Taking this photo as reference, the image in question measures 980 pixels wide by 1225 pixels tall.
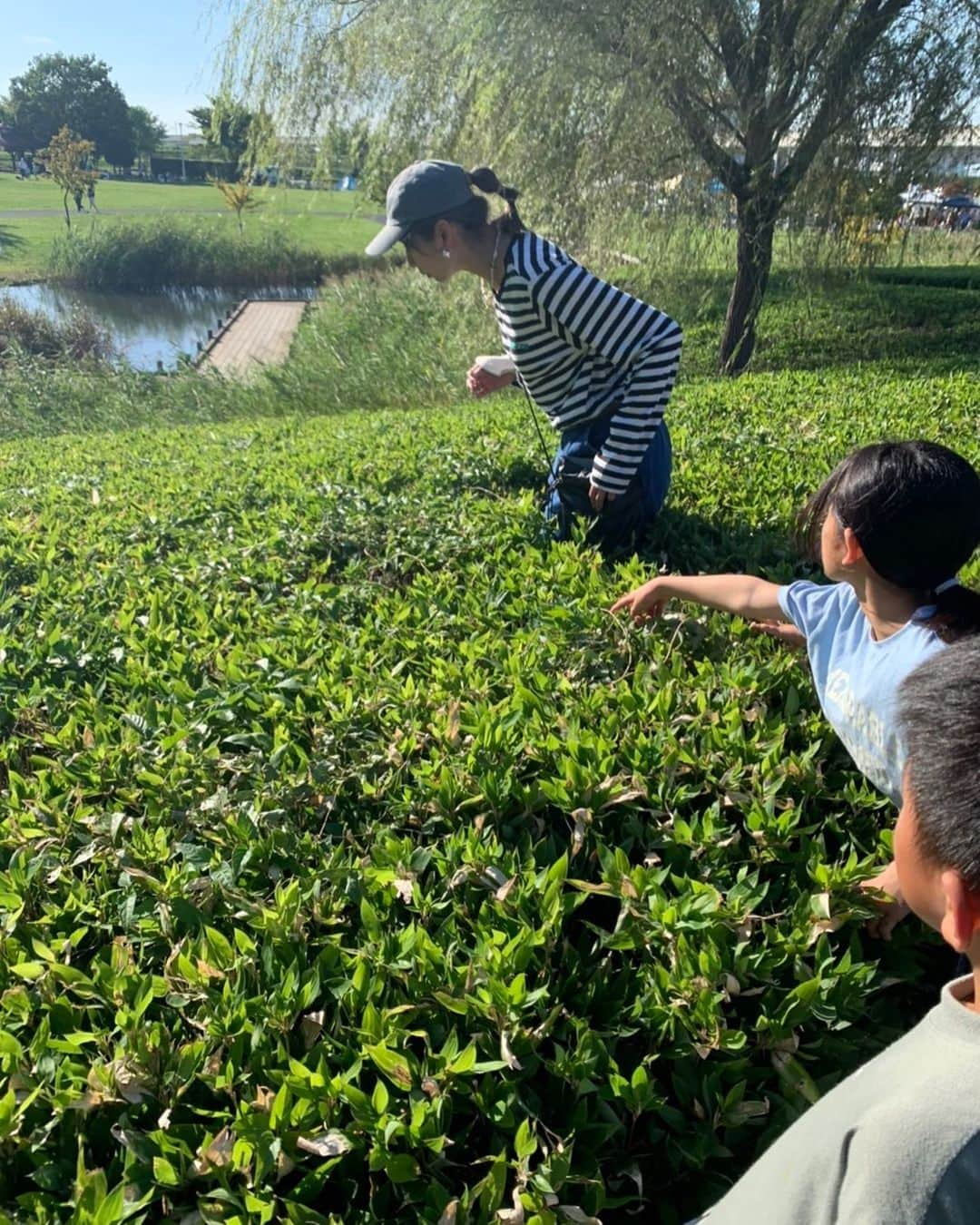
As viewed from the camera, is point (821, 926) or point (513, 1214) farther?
point (821, 926)

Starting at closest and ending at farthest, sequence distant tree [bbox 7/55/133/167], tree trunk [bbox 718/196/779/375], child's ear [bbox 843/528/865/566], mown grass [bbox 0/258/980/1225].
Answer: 1. mown grass [bbox 0/258/980/1225]
2. child's ear [bbox 843/528/865/566]
3. tree trunk [bbox 718/196/779/375]
4. distant tree [bbox 7/55/133/167]

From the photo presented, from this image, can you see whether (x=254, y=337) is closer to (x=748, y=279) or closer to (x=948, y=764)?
(x=748, y=279)

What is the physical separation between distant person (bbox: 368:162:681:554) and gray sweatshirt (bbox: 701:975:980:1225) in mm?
2169

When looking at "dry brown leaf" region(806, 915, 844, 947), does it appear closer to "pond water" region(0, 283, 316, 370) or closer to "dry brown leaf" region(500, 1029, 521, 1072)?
"dry brown leaf" region(500, 1029, 521, 1072)

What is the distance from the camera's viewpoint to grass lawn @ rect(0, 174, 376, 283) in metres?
32.0

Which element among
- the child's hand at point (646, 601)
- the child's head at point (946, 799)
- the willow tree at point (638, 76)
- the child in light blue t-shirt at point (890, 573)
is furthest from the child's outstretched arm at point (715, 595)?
the willow tree at point (638, 76)

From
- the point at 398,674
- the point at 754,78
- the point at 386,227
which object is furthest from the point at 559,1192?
the point at 754,78

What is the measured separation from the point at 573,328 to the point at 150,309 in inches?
1157

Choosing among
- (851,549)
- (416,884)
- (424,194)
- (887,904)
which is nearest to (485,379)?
(424,194)

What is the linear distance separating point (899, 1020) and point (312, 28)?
11047 millimetres

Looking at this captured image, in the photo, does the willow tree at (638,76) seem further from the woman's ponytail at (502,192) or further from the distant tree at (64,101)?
the distant tree at (64,101)

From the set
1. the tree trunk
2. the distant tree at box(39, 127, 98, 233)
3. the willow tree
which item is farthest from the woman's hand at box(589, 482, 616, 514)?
the distant tree at box(39, 127, 98, 233)

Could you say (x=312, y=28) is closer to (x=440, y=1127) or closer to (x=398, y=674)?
(x=398, y=674)

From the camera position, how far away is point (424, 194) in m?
2.91
